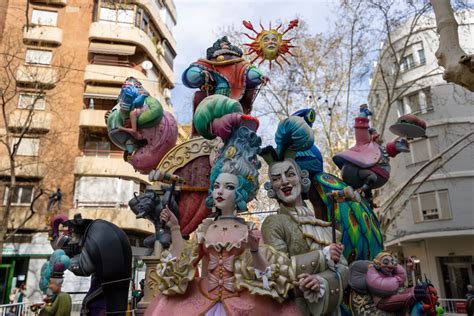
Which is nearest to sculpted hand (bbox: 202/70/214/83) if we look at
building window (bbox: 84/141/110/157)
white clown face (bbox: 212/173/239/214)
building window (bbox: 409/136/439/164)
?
white clown face (bbox: 212/173/239/214)

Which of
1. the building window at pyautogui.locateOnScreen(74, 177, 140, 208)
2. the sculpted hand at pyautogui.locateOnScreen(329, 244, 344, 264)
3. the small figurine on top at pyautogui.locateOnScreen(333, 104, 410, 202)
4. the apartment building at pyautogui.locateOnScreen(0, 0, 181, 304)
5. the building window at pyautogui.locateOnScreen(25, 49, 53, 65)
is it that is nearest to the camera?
the sculpted hand at pyautogui.locateOnScreen(329, 244, 344, 264)

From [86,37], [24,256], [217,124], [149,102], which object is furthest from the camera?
[86,37]

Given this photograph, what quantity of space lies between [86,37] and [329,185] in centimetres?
1757

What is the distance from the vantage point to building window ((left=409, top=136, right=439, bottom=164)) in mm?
17188

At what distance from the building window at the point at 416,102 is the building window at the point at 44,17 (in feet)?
51.5

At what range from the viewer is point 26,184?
16.7m

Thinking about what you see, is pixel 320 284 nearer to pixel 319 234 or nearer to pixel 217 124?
pixel 319 234

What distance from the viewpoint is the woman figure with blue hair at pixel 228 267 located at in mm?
2361

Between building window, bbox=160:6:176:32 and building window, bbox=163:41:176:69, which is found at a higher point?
building window, bbox=160:6:176:32

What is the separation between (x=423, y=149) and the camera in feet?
57.5

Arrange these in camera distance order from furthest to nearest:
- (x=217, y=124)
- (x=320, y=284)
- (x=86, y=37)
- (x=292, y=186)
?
(x=86, y=37) < (x=292, y=186) < (x=217, y=124) < (x=320, y=284)

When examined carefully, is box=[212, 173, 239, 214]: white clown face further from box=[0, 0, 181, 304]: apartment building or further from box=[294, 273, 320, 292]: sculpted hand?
box=[0, 0, 181, 304]: apartment building

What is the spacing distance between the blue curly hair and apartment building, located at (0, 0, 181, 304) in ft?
45.0

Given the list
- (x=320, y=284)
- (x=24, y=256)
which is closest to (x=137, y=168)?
(x=320, y=284)
